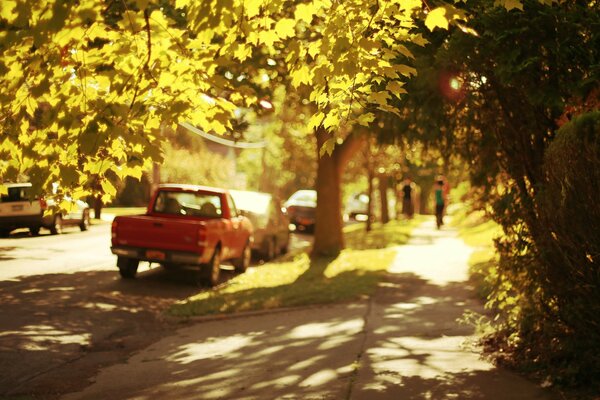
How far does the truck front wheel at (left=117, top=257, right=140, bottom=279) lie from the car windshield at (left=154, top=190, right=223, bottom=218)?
4.57 ft

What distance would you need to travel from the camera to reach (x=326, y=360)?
8.17m

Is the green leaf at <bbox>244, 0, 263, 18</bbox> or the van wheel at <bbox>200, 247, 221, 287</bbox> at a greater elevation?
the green leaf at <bbox>244, 0, 263, 18</bbox>

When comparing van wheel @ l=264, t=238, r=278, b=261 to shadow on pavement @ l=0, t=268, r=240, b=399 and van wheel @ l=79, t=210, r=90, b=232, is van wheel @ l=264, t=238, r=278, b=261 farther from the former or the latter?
van wheel @ l=79, t=210, r=90, b=232

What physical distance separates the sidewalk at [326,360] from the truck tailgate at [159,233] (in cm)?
332

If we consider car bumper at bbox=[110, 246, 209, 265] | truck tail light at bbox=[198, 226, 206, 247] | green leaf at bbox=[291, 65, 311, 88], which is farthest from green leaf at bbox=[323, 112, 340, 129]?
car bumper at bbox=[110, 246, 209, 265]

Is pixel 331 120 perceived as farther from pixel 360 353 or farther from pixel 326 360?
pixel 360 353

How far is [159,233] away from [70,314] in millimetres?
3601

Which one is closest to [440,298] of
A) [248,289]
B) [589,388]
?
[248,289]

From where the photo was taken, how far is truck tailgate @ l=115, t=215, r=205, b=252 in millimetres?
14578

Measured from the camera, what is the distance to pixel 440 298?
12609 mm

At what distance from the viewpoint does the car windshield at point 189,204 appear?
1642 cm

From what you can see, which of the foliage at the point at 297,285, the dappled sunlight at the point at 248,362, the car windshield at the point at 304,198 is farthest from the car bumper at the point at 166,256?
the car windshield at the point at 304,198

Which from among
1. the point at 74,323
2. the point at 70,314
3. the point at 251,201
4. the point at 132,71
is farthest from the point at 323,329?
the point at 251,201

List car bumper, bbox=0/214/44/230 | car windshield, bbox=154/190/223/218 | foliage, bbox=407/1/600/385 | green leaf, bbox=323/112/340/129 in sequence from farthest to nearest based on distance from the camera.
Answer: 1. car bumper, bbox=0/214/44/230
2. car windshield, bbox=154/190/223/218
3. foliage, bbox=407/1/600/385
4. green leaf, bbox=323/112/340/129
